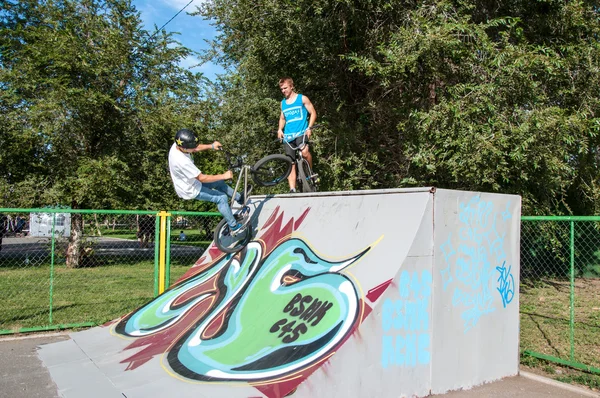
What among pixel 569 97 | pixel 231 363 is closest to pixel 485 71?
pixel 569 97

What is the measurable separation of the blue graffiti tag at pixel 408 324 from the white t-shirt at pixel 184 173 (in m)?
3.09

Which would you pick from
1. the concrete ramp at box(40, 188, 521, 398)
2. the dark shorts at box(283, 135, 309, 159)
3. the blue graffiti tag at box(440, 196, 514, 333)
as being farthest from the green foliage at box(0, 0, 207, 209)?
the blue graffiti tag at box(440, 196, 514, 333)

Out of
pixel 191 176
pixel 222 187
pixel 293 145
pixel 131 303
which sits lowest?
pixel 131 303

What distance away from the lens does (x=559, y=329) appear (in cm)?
718

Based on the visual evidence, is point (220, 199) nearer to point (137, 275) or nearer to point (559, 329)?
point (559, 329)

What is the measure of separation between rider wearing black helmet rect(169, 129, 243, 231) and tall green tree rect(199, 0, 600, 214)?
344cm

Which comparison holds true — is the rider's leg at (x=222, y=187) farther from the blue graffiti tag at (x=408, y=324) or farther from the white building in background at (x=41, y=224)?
the white building in background at (x=41, y=224)

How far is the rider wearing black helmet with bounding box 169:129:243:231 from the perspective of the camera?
18.8 ft

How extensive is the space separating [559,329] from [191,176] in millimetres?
6147

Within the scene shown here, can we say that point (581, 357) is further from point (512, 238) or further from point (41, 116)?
point (41, 116)

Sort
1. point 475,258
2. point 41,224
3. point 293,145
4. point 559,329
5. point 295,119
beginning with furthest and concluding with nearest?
point 41,224
point 559,329
point 293,145
point 295,119
point 475,258

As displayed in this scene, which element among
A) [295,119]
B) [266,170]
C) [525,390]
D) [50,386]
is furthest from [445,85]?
[50,386]

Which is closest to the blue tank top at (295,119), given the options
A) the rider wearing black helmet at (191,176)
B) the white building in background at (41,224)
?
the rider wearing black helmet at (191,176)

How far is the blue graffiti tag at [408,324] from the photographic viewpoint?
3854 millimetres
